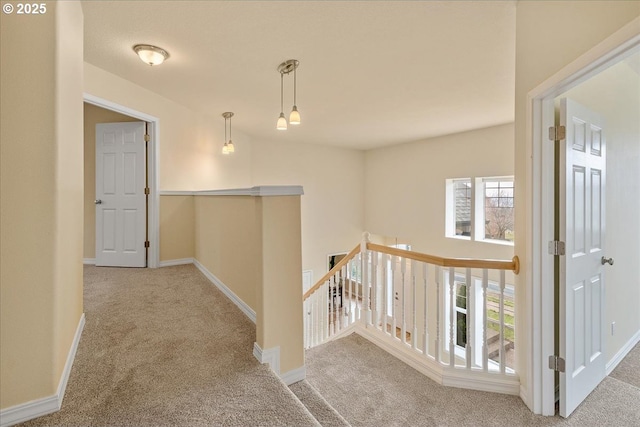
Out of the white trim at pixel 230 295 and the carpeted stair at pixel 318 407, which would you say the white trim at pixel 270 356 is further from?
the white trim at pixel 230 295

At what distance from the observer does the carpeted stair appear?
57.0 inches

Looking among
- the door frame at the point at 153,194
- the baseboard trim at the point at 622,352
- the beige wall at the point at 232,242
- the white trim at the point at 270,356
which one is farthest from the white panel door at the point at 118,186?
the baseboard trim at the point at 622,352

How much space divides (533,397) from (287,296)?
1669 millimetres

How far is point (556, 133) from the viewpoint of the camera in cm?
181

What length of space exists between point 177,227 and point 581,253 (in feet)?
13.7

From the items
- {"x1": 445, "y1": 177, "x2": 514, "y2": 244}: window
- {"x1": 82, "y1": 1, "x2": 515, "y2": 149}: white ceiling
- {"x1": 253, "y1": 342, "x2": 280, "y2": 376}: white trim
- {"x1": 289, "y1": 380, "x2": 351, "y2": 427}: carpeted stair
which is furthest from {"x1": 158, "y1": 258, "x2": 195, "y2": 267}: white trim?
{"x1": 445, "y1": 177, "x2": 514, "y2": 244}: window

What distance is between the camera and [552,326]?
1.83 metres

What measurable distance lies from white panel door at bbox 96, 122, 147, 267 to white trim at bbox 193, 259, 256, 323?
115cm

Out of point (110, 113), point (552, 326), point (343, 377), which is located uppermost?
point (110, 113)

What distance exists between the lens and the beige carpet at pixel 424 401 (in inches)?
71.6

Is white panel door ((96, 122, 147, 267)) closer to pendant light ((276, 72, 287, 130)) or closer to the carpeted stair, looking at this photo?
pendant light ((276, 72, 287, 130))

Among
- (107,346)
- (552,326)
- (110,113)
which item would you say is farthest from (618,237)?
(110,113)

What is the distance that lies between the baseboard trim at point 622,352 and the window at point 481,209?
2201 millimetres

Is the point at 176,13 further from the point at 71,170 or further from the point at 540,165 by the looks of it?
the point at 540,165
